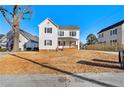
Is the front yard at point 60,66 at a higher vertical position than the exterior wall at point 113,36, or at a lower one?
lower

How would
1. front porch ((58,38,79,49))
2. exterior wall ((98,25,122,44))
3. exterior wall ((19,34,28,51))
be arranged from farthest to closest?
exterior wall ((19,34,28,51)) → front porch ((58,38,79,49)) → exterior wall ((98,25,122,44))

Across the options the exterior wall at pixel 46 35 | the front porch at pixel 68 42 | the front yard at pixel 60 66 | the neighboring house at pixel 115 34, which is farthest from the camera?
the front porch at pixel 68 42

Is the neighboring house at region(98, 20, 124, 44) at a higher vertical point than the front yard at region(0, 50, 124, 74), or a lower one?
higher

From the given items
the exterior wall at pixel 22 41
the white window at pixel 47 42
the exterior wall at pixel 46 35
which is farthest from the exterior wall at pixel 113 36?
the exterior wall at pixel 22 41

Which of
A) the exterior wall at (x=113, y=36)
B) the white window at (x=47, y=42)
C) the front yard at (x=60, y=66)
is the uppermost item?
the exterior wall at (x=113, y=36)

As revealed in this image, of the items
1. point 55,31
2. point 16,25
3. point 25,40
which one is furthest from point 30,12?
point 25,40

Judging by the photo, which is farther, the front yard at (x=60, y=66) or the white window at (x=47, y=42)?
the white window at (x=47, y=42)

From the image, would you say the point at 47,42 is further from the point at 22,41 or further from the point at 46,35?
the point at 22,41

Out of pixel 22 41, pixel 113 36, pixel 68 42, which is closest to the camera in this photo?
pixel 68 42

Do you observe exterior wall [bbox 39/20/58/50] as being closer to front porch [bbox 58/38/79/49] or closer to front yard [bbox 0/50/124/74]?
front porch [bbox 58/38/79/49]

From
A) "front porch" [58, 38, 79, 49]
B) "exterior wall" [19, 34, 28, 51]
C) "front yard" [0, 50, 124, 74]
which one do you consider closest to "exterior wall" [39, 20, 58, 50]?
"front porch" [58, 38, 79, 49]

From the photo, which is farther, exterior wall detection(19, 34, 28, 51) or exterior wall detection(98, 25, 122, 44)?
exterior wall detection(19, 34, 28, 51)

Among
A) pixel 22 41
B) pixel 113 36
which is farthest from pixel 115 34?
pixel 22 41

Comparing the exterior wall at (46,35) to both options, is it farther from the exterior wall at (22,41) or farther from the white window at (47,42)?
the exterior wall at (22,41)
